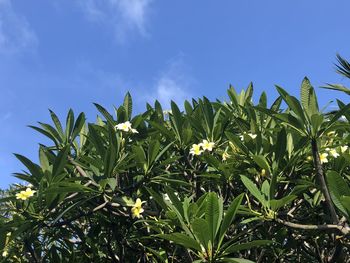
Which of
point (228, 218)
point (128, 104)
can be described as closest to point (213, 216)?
point (228, 218)

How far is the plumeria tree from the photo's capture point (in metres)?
2.75

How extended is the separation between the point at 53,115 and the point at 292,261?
96.3 inches

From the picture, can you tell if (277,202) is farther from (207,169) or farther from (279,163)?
(207,169)

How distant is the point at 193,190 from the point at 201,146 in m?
0.40

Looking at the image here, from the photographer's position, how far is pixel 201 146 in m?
3.65

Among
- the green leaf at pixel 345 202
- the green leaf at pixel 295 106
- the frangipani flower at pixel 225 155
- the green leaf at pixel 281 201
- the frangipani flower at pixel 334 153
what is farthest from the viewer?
the frangipani flower at pixel 225 155

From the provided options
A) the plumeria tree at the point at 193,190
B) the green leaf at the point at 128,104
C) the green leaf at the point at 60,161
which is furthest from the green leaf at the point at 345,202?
the green leaf at the point at 128,104

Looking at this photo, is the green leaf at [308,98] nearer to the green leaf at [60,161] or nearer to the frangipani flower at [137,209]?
the frangipani flower at [137,209]

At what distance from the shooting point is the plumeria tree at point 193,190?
108 inches

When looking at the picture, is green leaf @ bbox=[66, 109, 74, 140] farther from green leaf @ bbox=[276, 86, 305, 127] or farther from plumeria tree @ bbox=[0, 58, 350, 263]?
green leaf @ bbox=[276, 86, 305, 127]

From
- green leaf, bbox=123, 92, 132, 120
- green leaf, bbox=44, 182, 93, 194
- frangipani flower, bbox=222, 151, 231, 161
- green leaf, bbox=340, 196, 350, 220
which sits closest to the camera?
green leaf, bbox=340, 196, 350, 220

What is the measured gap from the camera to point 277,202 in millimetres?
2709

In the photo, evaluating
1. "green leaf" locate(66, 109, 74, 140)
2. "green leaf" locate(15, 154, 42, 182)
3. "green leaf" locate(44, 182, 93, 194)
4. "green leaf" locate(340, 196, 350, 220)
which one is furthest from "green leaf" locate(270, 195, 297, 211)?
"green leaf" locate(66, 109, 74, 140)

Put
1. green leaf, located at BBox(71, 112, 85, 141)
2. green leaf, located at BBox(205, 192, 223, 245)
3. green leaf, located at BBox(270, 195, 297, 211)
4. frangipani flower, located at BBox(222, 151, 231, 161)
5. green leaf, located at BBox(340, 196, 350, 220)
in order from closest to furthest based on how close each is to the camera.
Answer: green leaf, located at BBox(340, 196, 350, 220), green leaf, located at BBox(205, 192, 223, 245), green leaf, located at BBox(270, 195, 297, 211), frangipani flower, located at BBox(222, 151, 231, 161), green leaf, located at BBox(71, 112, 85, 141)
